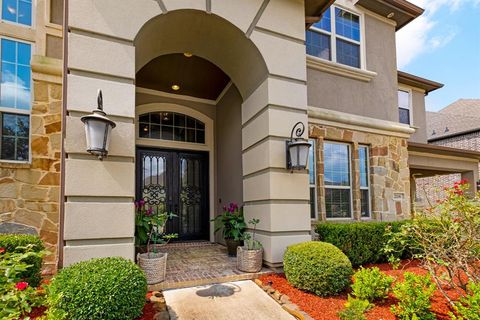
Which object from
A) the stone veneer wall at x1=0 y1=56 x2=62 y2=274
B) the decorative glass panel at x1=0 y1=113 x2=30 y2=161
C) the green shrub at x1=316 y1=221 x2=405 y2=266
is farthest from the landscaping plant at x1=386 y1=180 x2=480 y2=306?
the decorative glass panel at x1=0 y1=113 x2=30 y2=161

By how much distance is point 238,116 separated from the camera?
5965 mm

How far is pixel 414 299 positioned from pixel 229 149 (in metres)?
4.48

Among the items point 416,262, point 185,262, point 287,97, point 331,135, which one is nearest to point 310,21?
point 287,97

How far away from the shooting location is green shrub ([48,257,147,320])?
2395mm

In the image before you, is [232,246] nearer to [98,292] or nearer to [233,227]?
[233,227]

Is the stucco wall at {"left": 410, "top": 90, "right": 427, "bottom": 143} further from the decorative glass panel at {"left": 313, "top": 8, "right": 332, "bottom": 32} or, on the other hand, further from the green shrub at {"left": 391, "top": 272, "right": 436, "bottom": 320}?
the green shrub at {"left": 391, "top": 272, "right": 436, "bottom": 320}

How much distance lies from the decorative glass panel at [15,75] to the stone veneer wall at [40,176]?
201 mm

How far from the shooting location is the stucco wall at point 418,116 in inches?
372

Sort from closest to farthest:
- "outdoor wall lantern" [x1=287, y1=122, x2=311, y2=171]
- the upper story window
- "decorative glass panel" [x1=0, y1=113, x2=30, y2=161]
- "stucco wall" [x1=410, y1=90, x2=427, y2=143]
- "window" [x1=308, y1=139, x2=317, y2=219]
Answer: "outdoor wall lantern" [x1=287, y1=122, x2=311, y2=171], "decorative glass panel" [x1=0, y1=113, x2=30, y2=161], the upper story window, "window" [x1=308, y1=139, x2=317, y2=219], "stucco wall" [x1=410, y1=90, x2=427, y2=143]

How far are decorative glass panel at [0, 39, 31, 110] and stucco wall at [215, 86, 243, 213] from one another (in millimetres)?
3808

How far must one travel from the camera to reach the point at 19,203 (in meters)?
4.30

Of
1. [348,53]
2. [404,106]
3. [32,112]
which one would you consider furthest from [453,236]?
[404,106]

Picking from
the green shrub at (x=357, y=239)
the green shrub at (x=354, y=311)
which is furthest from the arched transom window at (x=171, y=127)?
the green shrub at (x=354, y=311)

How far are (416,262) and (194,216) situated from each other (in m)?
5.12
